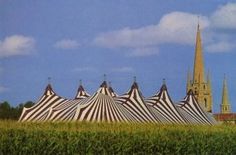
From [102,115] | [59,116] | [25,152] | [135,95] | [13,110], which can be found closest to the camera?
[25,152]

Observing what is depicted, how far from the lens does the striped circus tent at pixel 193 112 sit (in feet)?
115

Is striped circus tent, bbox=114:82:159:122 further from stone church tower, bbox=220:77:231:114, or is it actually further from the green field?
stone church tower, bbox=220:77:231:114

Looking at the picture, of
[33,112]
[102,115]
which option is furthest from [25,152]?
[33,112]

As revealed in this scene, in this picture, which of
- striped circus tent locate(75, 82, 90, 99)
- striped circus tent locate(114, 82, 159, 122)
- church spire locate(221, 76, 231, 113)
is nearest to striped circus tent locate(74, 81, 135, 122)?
striped circus tent locate(114, 82, 159, 122)

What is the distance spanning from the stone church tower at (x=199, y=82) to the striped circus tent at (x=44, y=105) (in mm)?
61953

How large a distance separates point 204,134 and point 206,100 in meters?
81.0

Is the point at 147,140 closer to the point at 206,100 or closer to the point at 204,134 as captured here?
the point at 204,134

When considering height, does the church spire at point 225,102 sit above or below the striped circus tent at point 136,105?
above

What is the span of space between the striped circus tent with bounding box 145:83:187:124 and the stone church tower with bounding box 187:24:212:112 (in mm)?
62375

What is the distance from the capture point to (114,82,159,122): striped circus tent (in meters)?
29.0

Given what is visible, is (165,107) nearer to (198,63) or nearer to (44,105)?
(44,105)

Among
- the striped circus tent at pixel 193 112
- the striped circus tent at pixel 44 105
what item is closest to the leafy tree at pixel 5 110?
the striped circus tent at pixel 44 105

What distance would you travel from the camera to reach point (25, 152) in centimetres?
1736

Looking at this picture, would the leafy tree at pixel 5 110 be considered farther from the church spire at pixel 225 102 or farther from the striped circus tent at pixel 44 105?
the church spire at pixel 225 102
